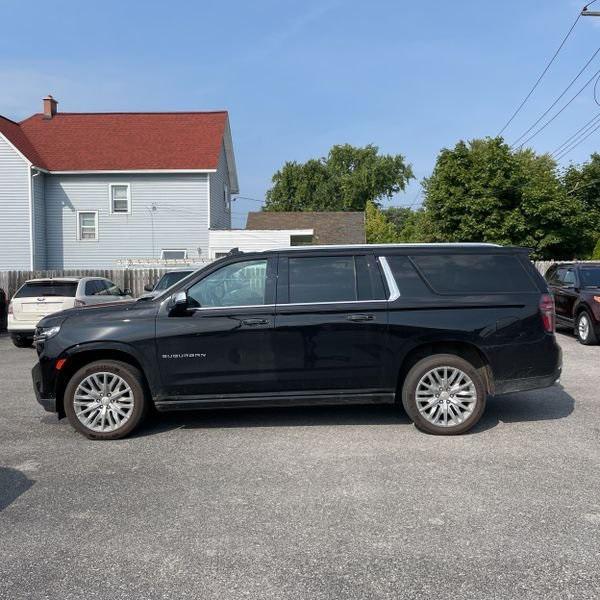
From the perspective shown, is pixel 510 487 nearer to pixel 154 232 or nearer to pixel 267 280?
pixel 267 280

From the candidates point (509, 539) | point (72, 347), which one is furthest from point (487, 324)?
point (72, 347)

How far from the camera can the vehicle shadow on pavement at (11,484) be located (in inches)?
183

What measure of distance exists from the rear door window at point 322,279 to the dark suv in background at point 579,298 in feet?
26.8

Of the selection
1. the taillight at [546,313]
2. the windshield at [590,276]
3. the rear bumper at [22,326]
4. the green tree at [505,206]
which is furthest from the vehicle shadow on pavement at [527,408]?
the green tree at [505,206]

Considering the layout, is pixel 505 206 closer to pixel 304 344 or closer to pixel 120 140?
pixel 120 140

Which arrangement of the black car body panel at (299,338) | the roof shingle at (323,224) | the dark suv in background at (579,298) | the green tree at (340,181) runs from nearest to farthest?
the black car body panel at (299,338), the dark suv in background at (579,298), the roof shingle at (323,224), the green tree at (340,181)

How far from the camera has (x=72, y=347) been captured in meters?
6.12

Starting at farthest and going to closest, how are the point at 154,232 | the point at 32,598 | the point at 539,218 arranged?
the point at 539,218, the point at 154,232, the point at 32,598

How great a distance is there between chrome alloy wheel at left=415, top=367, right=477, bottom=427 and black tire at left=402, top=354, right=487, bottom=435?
0.05 feet

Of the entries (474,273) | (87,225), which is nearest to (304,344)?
(474,273)

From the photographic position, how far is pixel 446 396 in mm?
6188

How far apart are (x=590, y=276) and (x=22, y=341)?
1296 cm

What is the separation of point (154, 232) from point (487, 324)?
77.5 feet

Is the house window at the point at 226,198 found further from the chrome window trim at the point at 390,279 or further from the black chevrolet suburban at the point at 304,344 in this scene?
the chrome window trim at the point at 390,279
